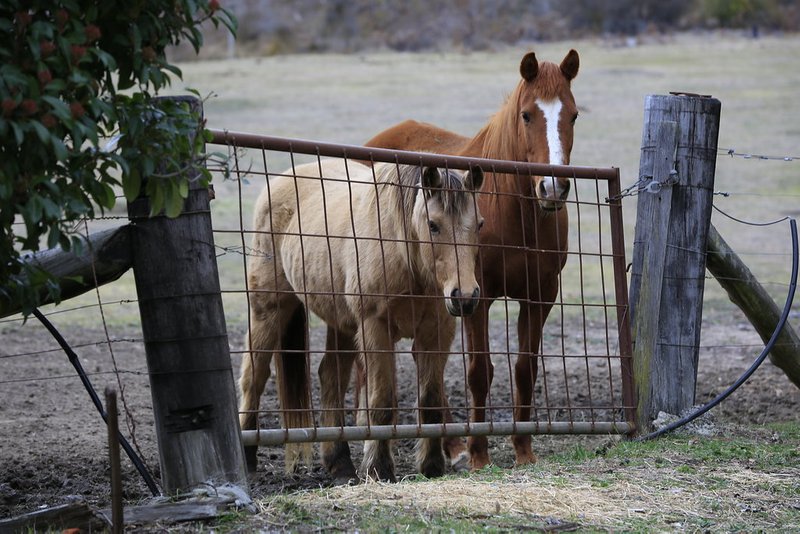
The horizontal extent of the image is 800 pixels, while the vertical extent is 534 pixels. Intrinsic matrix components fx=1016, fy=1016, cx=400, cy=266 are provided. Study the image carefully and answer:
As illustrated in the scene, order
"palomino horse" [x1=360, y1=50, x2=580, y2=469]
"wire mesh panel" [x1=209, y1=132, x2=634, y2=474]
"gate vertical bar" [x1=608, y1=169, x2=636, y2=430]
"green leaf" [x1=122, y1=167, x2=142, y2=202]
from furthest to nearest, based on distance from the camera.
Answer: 1. "palomino horse" [x1=360, y1=50, x2=580, y2=469]
2. "gate vertical bar" [x1=608, y1=169, x2=636, y2=430]
3. "wire mesh panel" [x1=209, y1=132, x2=634, y2=474]
4. "green leaf" [x1=122, y1=167, x2=142, y2=202]

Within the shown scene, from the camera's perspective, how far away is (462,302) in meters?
5.25

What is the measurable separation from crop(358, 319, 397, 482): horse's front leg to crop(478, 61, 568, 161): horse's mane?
1.73m

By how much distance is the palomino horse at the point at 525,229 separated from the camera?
656 cm

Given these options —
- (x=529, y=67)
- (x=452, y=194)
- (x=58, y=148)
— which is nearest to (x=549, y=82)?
(x=529, y=67)

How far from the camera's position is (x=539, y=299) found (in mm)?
6629

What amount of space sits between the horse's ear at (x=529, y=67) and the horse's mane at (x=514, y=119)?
0.09ft

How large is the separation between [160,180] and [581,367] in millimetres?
6362

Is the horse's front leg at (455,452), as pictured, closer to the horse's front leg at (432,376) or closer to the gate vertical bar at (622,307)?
the horse's front leg at (432,376)

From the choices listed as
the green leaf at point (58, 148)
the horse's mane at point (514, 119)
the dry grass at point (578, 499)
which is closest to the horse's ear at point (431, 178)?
the horse's mane at point (514, 119)

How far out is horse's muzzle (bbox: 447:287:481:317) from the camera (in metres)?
5.25

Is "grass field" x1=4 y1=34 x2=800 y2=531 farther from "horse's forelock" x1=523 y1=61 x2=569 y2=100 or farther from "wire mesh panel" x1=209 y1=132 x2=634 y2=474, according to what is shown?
"horse's forelock" x1=523 y1=61 x2=569 y2=100

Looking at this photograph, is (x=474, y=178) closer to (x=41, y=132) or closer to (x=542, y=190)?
(x=542, y=190)

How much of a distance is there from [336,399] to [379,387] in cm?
107

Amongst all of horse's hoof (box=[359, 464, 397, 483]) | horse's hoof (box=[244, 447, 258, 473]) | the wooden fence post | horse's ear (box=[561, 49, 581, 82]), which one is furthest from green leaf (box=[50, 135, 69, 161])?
horse's ear (box=[561, 49, 581, 82])
